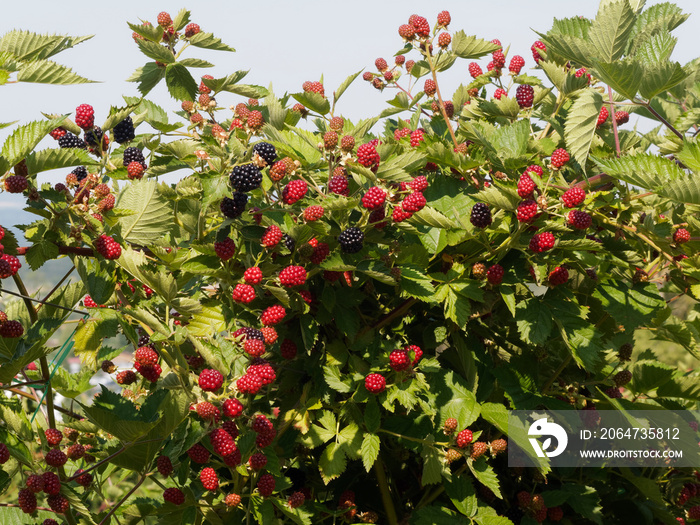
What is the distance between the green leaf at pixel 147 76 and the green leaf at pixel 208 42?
189 mm

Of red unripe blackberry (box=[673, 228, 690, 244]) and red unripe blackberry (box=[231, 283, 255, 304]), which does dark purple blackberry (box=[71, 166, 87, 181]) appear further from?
red unripe blackberry (box=[673, 228, 690, 244])

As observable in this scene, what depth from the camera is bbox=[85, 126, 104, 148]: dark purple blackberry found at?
1860 mm

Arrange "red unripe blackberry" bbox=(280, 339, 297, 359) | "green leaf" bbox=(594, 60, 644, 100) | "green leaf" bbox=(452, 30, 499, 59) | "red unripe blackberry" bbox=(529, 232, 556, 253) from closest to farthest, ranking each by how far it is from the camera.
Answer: "green leaf" bbox=(594, 60, 644, 100)
"red unripe blackberry" bbox=(529, 232, 556, 253)
"red unripe blackberry" bbox=(280, 339, 297, 359)
"green leaf" bbox=(452, 30, 499, 59)

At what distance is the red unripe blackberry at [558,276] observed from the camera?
1878 millimetres

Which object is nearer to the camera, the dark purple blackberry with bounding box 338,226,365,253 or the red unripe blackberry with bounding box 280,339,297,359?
the dark purple blackberry with bounding box 338,226,365,253

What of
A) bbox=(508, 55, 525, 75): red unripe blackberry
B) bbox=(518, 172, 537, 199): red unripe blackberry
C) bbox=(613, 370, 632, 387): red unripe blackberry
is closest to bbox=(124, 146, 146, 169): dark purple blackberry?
bbox=(518, 172, 537, 199): red unripe blackberry

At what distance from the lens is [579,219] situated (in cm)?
168

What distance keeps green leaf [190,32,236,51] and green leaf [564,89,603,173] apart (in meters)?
1.37

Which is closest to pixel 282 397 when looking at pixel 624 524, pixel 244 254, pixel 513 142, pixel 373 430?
pixel 373 430

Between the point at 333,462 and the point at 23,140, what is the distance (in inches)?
45.6

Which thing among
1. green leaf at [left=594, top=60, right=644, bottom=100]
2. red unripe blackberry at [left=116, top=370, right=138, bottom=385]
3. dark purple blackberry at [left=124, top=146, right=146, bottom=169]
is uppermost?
green leaf at [left=594, top=60, right=644, bottom=100]

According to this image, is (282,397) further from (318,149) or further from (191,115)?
(191,115)

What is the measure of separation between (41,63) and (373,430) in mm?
1268

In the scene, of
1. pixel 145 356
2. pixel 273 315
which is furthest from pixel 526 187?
pixel 145 356
